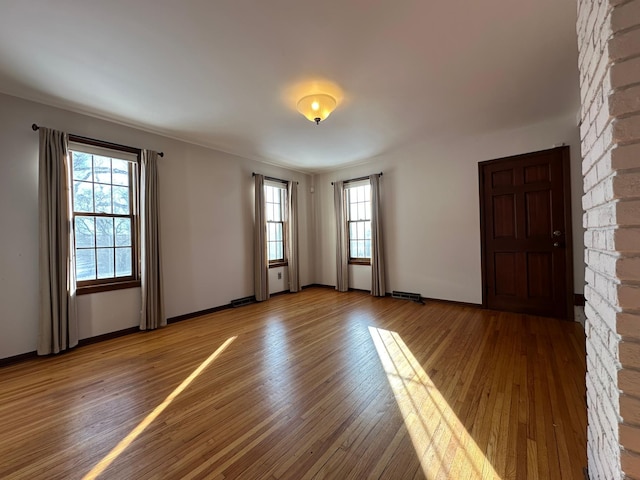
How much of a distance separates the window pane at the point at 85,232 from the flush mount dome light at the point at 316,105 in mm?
2910

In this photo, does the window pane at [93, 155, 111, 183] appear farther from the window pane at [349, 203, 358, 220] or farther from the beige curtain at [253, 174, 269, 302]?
the window pane at [349, 203, 358, 220]

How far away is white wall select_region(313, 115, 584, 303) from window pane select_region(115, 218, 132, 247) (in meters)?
4.12

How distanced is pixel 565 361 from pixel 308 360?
236 centimetres

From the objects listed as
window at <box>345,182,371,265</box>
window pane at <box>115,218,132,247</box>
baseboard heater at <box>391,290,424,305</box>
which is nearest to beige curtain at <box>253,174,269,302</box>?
window at <box>345,182,371,265</box>

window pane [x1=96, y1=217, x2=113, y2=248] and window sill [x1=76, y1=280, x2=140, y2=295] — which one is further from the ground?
window pane [x1=96, y1=217, x2=113, y2=248]

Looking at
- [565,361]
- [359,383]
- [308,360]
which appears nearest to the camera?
[359,383]

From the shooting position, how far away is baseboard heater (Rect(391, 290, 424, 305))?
480cm

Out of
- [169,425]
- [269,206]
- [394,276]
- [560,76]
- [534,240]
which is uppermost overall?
[560,76]

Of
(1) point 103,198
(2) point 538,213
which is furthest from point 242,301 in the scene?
(2) point 538,213

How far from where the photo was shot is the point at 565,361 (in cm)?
246

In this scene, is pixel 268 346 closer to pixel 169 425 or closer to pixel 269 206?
pixel 169 425

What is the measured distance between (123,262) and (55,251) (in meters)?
0.73

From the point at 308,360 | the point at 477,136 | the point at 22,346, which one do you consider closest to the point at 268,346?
the point at 308,360

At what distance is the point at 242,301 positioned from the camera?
15.9 ft
